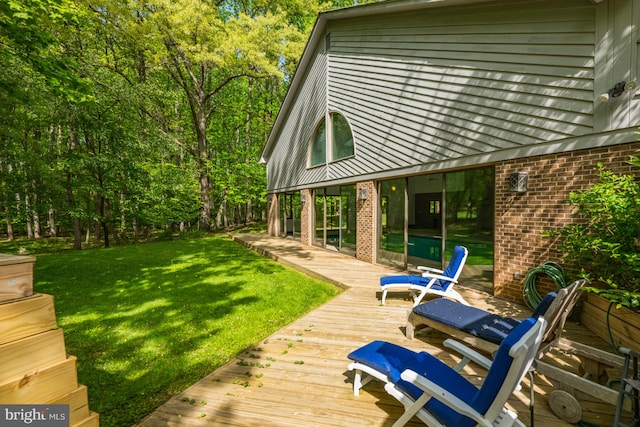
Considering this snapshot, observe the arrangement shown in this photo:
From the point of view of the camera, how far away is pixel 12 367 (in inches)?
53.2

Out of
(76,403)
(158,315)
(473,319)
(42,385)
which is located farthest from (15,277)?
(158,315)

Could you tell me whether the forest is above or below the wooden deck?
above

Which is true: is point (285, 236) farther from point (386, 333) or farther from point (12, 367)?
point (12, 367)

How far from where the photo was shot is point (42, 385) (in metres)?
1.44

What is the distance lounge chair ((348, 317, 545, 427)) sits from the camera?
1.80 m

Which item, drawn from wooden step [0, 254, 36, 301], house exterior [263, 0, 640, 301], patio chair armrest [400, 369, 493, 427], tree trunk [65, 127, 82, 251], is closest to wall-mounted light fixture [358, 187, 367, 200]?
house exterior [263, 0, 640, 301]

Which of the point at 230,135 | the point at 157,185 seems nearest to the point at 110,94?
the point at 157,185

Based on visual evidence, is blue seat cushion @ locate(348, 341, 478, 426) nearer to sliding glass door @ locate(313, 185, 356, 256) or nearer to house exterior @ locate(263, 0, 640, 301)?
house exterior @ locate(263, 0, 640, 301)

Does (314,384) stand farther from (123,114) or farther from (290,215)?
(123,114)

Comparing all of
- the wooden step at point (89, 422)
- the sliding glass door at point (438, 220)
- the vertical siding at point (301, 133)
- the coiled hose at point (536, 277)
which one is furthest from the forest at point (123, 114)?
the coiled hose at point (536, 277)

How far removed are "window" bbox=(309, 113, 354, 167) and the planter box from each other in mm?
7131

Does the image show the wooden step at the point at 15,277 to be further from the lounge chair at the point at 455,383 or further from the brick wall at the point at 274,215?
the brick wall at the point at 274,215

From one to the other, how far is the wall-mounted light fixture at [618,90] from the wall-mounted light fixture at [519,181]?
149cm

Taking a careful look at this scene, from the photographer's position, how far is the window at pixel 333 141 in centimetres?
997
